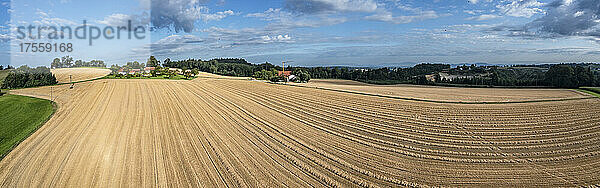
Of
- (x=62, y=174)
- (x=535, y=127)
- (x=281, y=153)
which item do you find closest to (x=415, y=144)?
(x=281, y=153)

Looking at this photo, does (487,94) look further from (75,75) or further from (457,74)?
(75,75)

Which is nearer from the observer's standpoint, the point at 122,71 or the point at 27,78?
the point at 27,78

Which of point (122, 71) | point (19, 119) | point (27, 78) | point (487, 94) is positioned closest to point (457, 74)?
point (487, 94)

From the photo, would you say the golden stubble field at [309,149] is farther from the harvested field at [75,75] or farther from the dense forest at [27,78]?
the harvested field at [75,75]

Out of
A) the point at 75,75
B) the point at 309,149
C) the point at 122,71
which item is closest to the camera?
the point at 309,149

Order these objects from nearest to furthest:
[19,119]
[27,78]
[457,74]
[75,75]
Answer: [19,119]
[27,78]
[75,75]
[457,74]

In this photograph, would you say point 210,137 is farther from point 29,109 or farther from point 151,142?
point 29,109
